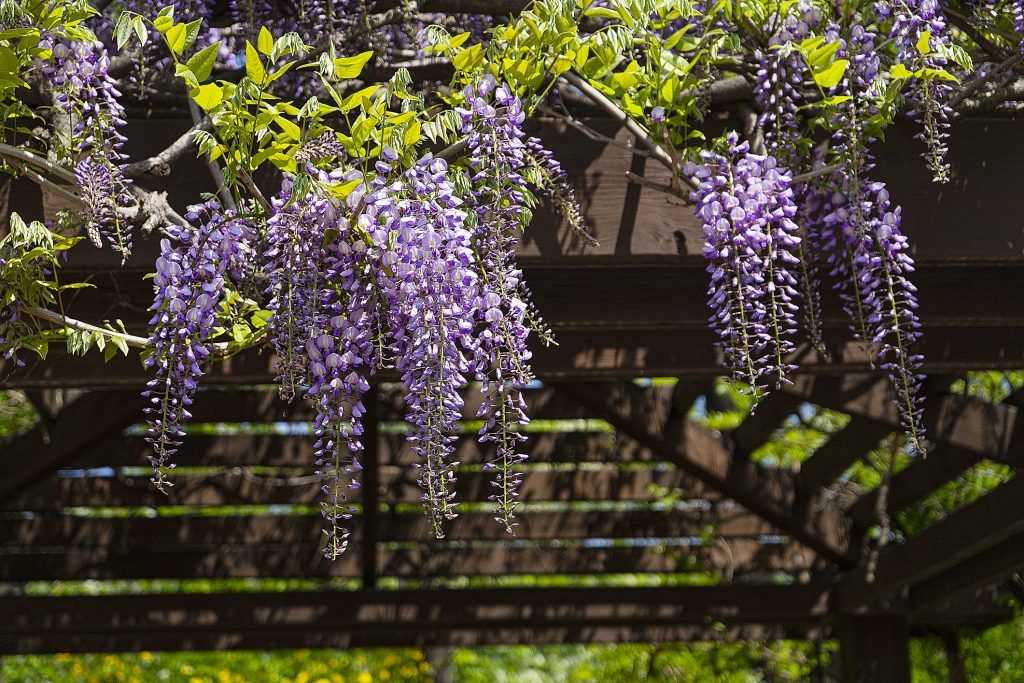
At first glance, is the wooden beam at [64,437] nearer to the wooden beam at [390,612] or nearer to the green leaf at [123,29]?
the wooden beam at [390,612]

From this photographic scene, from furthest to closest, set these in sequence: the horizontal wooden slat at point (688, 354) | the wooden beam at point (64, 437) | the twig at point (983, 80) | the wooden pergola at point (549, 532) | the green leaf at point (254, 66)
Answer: the wooden pergola at point (549, 532)
the wooden beam at point (64, 437)
the horizontal wooden slat at point (688, 354)
the twig at point (983, 80)
the green leaf at point (254, 66)

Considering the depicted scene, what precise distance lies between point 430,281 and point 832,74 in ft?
2.34

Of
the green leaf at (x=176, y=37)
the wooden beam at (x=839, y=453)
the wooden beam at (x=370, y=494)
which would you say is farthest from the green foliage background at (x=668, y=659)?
the green leaf at (x=176, y=37)

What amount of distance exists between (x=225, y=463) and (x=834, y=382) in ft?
7.13

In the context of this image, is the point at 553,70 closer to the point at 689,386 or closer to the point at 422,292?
the point at 422,292

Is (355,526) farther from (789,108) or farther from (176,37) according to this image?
(176,37)

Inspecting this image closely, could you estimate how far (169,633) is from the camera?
4.20m

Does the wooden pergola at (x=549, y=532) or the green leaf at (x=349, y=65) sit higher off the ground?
the green leaf at (x=349, y=65)

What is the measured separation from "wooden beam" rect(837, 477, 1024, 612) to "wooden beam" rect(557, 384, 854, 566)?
19cm

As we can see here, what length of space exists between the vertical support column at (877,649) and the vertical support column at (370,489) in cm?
180

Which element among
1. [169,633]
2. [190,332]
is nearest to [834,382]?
[190,332]

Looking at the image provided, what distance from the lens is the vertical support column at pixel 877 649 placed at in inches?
164

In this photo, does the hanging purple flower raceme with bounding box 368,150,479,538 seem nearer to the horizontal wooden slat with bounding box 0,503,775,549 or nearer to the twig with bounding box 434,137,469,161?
the twig with bounding box 434,137,469,161

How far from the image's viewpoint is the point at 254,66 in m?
1.50
